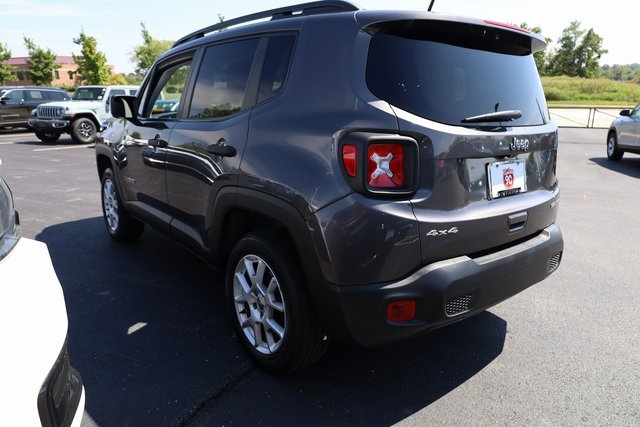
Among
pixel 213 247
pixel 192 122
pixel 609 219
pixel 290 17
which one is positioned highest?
pixel 290 17

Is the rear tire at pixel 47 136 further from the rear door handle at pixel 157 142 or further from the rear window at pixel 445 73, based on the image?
the rear window at pixel 445 73

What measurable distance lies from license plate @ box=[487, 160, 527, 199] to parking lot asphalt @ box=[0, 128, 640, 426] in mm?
1030

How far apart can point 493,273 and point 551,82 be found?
58568 mm

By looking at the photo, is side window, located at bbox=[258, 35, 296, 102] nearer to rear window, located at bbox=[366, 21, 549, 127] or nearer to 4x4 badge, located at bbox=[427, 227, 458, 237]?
rear window, located at bbox=[366, 21, 549, 127]

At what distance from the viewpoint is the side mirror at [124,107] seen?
13.3 ft

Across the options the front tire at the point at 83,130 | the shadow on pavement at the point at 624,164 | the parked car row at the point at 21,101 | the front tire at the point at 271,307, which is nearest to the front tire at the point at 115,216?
the front tire at the point at 271,307

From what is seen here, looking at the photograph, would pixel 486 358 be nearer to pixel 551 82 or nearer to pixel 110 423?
pixel 110 423

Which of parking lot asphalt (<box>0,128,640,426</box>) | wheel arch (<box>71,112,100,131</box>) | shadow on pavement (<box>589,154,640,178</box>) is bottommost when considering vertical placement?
shadow on pavement (<box>589,154,640,178</box>)

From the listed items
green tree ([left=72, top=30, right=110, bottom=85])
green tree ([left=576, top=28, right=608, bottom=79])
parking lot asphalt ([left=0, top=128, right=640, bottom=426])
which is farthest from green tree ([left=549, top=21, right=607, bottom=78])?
parking lot asphalt ([left=0, top=128, right=640, bottom=426])

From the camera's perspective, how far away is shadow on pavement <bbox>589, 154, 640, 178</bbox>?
9.73m

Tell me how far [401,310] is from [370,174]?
62 cm

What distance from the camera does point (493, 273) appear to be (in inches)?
89.3

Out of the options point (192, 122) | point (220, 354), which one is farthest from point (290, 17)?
point (220, 354)

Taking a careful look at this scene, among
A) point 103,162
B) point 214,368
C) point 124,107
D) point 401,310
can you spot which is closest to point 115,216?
point 103,162
